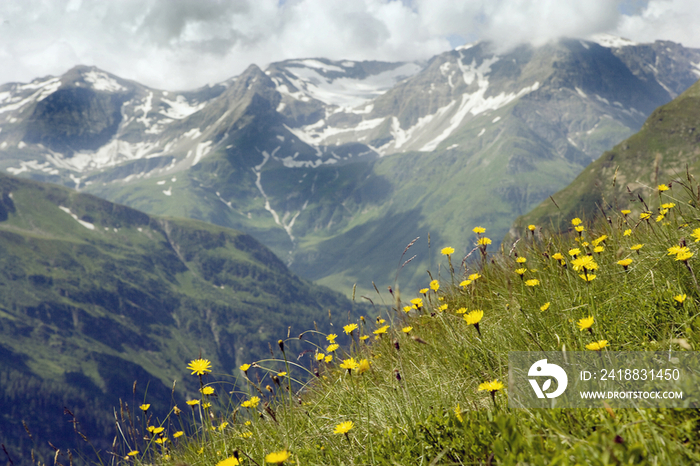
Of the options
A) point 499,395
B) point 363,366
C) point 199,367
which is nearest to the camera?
point 363,366

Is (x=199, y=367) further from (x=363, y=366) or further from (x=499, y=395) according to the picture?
(x=499, y=395)

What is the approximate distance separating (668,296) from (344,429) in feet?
9.37

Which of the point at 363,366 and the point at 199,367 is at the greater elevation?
the point at 363,366

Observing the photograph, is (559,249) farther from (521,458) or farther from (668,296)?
(521,458)

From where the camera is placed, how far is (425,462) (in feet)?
9.16

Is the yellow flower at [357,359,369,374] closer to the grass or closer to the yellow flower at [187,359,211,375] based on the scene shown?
the grass

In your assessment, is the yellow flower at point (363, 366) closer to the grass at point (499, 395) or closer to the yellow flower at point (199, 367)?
the grass at point (499, 395)

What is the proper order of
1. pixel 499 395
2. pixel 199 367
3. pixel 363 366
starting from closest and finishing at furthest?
pixel 363 366 < pixel 499 395 < pixel 199 367

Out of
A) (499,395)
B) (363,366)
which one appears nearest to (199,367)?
(363,366)

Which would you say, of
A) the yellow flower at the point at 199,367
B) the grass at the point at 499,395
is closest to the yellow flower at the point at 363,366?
the grass at the point at 499,395

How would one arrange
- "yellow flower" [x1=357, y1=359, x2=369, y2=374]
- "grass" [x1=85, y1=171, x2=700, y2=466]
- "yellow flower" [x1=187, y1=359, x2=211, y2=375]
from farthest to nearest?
"yellow flower" [x1=187, y1=359, x2=211, y2=375] < "yellow flower" [x1=357, y1=359, x2=369, y2=374] < "grass" [x1=85, y1=171, x2=700, y2=466]

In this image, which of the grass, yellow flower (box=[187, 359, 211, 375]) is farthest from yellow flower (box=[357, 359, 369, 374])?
yellow flower (box=[187, 359, 211, 375])

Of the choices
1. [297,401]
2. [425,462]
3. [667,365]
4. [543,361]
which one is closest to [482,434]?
[425,462]

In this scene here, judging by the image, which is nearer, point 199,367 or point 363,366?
point 363,366
